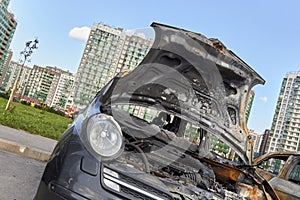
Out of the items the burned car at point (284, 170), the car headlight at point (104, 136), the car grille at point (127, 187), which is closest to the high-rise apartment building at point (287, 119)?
the burned car at point (284, 170)

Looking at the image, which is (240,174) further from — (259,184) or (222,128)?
(222,128)

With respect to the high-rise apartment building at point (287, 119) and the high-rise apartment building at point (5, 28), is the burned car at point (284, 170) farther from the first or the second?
the high-rise apartment building at point (287, 119)

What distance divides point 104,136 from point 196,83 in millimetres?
1355

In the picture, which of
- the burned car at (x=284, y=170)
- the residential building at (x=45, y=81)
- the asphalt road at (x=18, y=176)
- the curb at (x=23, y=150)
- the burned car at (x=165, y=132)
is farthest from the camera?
the residential building at (x=45, y=81)

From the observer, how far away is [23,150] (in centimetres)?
524

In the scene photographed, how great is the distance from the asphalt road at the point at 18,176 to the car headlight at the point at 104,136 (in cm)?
140

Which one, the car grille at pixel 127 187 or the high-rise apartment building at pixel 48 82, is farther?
the high-rise apartment building at pixel 48 82

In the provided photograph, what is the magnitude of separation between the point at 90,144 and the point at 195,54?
1341 mm

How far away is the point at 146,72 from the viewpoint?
9.75 feet

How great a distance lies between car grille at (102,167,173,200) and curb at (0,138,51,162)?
3641 millimetres

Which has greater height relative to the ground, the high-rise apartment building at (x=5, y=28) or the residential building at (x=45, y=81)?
the high-rise apartment building at (x=5, y=28)

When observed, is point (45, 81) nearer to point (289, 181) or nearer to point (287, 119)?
point (287, 119)

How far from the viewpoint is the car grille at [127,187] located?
6.42 feet

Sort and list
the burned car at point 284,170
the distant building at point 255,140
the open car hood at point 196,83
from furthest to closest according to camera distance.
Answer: the burned car at point 284,170 → the distant building at point 255,140 → the open car hood at point 196,83
